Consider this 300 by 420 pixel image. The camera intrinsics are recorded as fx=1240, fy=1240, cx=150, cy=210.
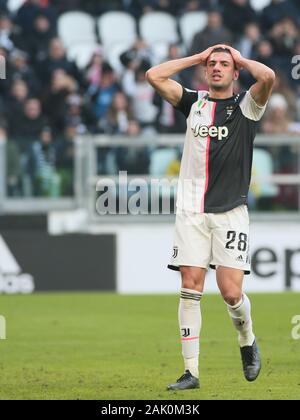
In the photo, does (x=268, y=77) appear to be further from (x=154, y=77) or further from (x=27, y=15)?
(x=27, y=15)

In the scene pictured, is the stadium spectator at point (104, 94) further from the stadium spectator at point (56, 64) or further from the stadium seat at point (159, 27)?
the stadium seat at point (159, 27)

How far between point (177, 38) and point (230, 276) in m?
14.5

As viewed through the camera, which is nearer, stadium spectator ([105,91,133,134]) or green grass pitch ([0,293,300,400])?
green grass pitch ([0,293,300,400])

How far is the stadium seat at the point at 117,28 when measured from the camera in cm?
2377

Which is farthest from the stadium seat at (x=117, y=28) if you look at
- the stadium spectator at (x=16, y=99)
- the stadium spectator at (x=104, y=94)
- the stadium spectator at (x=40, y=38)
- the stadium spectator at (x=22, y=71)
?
the stadium spectator at (x=16, y=99)

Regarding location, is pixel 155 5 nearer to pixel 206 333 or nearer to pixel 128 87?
pixel 128 87

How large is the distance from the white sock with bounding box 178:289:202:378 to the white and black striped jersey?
26.5 inches

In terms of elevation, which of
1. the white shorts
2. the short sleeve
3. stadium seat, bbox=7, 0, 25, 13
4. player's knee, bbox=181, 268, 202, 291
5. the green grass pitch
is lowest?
the green grass pitch

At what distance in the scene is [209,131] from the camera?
9.62m

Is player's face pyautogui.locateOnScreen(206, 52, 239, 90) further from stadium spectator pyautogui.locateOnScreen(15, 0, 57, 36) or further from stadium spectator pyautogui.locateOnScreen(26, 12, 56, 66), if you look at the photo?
stadium spectator pyautogui.locateOnScreen(15, 0, 57, 36)

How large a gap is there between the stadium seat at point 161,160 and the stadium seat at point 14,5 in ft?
18.9

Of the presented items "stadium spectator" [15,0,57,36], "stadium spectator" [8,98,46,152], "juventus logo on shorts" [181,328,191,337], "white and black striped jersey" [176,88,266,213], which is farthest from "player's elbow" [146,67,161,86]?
"stadium spectator" [15,0,57,36]

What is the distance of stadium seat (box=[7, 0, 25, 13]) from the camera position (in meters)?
22.4

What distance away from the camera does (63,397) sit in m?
9.00
